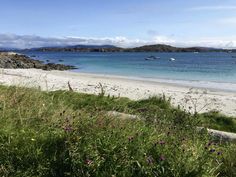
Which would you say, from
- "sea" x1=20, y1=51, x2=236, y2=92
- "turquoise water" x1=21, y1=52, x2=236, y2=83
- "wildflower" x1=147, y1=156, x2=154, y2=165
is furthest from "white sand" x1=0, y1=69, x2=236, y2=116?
"turquoise water" x1=21, y1=52, x2=236, y2=83

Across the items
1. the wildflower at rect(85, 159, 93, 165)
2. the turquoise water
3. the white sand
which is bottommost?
the turquoise water

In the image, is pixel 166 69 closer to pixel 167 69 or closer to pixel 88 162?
pixel 167 69

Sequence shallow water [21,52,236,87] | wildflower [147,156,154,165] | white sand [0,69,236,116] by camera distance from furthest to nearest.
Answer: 1. shallow water [21,52,236,87]
2. white sand [0,69,236,116]
3. wildflower [147,156,154,165]

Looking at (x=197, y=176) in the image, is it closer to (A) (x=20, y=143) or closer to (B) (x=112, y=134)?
(B) (x=112, y=134)

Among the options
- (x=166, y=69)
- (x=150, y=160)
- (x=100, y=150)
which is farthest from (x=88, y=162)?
(x=166, y=69)

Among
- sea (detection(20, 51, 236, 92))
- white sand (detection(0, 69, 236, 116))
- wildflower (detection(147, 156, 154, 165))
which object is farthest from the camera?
sea (detection(20, 51, 236, 92))

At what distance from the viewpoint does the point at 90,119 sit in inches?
241

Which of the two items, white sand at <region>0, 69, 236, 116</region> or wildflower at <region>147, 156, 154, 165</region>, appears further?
white sand at <region>0, 69, 236, 116</region>

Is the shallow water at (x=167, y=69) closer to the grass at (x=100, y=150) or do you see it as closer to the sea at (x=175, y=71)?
the sea at (x=175, y=71)

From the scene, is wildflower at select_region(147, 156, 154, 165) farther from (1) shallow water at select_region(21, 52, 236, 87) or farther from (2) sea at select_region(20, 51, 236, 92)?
(1) shallow water at select_region(21, 52, 236, 87)

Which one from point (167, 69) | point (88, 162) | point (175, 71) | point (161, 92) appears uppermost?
point (88, 162)

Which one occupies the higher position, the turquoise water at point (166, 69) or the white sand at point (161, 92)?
the white sand at point (161, 92)

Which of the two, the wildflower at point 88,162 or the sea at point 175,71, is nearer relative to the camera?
the wildflower at point 88,162

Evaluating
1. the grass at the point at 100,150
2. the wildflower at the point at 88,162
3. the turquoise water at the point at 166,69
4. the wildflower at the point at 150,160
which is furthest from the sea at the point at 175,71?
the wildflower at the point at 88,162
